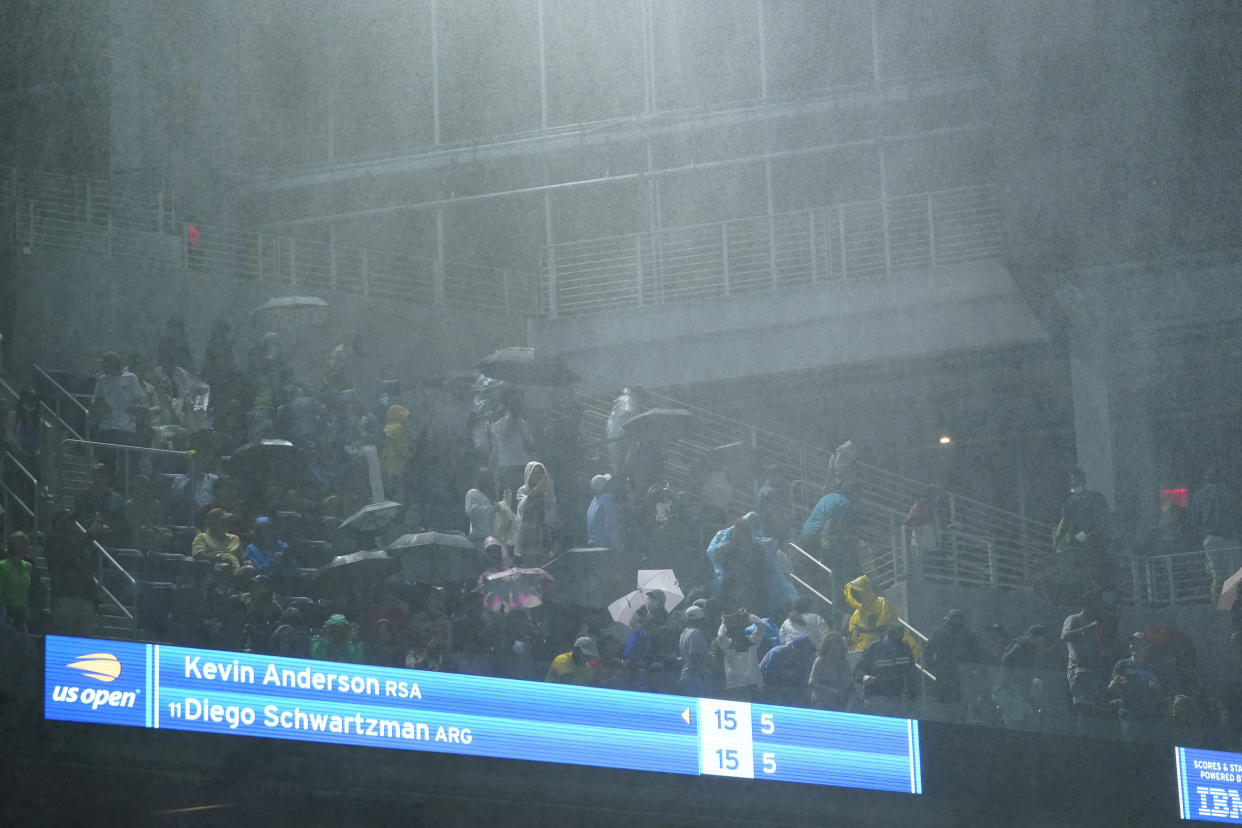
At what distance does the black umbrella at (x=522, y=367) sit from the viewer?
43.9ft

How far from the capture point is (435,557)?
1016 cm

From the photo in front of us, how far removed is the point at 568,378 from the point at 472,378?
→ 4.44 feet

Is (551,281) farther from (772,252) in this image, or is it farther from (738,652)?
(738,652)

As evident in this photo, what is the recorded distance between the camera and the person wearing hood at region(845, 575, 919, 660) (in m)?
10.5

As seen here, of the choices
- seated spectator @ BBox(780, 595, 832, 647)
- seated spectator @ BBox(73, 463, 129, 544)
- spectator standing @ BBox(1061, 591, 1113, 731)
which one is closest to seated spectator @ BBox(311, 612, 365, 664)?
seated spectator @ BBox(73, 463, 129, 544)

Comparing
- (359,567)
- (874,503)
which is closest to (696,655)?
(359,567)

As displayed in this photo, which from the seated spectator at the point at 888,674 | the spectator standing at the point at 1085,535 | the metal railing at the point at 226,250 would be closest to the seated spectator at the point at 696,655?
the seated spectator at the point at 888,674

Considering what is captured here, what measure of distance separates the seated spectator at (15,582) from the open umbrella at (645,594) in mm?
3420

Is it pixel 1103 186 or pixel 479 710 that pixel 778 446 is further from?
pixel 479 710

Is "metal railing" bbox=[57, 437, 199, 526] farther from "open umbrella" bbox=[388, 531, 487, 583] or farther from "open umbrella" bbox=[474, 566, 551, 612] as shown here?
"open umbrella" bbox=[474, 566, 551, 612]

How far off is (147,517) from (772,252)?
8495 millimetres

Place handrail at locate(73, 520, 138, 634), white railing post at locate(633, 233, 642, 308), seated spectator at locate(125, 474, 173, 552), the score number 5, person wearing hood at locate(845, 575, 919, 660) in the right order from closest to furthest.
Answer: handrail at locate(73, 520, 138, 634)
the score number 5
seated spectator at locate(125, 474, 173, 552)
person wearing hood at locate(845, 575, 919, 660)
white railing post at locate(633, 233, 642, 308)

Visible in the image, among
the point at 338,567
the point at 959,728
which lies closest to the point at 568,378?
the point at 338,567

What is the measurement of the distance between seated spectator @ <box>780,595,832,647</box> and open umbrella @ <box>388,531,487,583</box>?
180 centimetres
